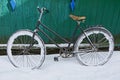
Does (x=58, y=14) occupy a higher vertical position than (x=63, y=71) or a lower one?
higher

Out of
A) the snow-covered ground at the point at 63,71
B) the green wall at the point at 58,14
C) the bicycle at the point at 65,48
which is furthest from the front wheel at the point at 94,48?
the green wall at the point at 58,14

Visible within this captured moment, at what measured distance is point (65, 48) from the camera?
6.37 m

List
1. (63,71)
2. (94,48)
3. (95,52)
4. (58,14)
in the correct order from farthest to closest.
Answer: (58,14) → (95,52) → (94,48) → (63,71)

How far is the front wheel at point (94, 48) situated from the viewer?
6.17m

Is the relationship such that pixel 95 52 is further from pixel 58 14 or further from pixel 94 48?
pixel 58 14

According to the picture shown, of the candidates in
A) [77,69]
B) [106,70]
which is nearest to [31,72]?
A: [77,69]

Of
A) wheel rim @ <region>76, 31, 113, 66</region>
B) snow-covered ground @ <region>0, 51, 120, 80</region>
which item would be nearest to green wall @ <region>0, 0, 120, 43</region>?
wheel rim @ <region>76, 31, 113, 66</region>

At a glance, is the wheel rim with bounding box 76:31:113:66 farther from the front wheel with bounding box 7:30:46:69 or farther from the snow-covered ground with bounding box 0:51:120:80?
the front wheel with bounding box 7:30:46:69

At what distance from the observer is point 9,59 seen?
6.22 meters

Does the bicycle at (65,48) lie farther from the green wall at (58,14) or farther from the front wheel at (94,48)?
Result: the green wall at (58,14)

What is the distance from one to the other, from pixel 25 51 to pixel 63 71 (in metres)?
0.86

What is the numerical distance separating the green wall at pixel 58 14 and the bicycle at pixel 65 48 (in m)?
0.35

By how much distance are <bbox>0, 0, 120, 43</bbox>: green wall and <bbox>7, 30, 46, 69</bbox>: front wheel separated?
0.33m

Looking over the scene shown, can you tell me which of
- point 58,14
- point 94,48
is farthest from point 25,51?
point 94,48
